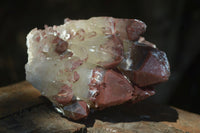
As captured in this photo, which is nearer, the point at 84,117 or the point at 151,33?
the point at 84,117

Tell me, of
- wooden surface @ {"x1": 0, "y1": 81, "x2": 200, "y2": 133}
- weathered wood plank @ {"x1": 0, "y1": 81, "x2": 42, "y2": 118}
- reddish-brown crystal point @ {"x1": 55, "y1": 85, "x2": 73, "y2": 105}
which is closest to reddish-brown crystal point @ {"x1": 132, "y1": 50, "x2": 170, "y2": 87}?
wooden surface @ {"x1": 0, "y1": 81, "x2": 200, "y2": 133}

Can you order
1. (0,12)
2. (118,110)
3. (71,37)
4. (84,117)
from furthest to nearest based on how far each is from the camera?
(0,12) → (118,110) → (71,37) → (84,117)

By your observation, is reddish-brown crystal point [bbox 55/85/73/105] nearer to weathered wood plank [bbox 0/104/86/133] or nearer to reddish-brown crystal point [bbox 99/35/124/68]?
weathered wood plank [bbox 0/104/86/133]

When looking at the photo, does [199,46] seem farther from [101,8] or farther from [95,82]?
[95,82]

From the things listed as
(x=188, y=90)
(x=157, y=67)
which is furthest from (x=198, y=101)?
(x=157, y=67)

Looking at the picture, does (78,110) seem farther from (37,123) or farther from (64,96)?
(37,123)

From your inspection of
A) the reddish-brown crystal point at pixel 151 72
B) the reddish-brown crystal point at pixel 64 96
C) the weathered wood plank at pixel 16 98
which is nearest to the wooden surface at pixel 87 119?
the weathered wood plank at pixel 16 98

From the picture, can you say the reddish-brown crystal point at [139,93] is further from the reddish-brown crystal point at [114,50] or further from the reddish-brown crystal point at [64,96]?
the reddish-brown crystal point at [64,96]
